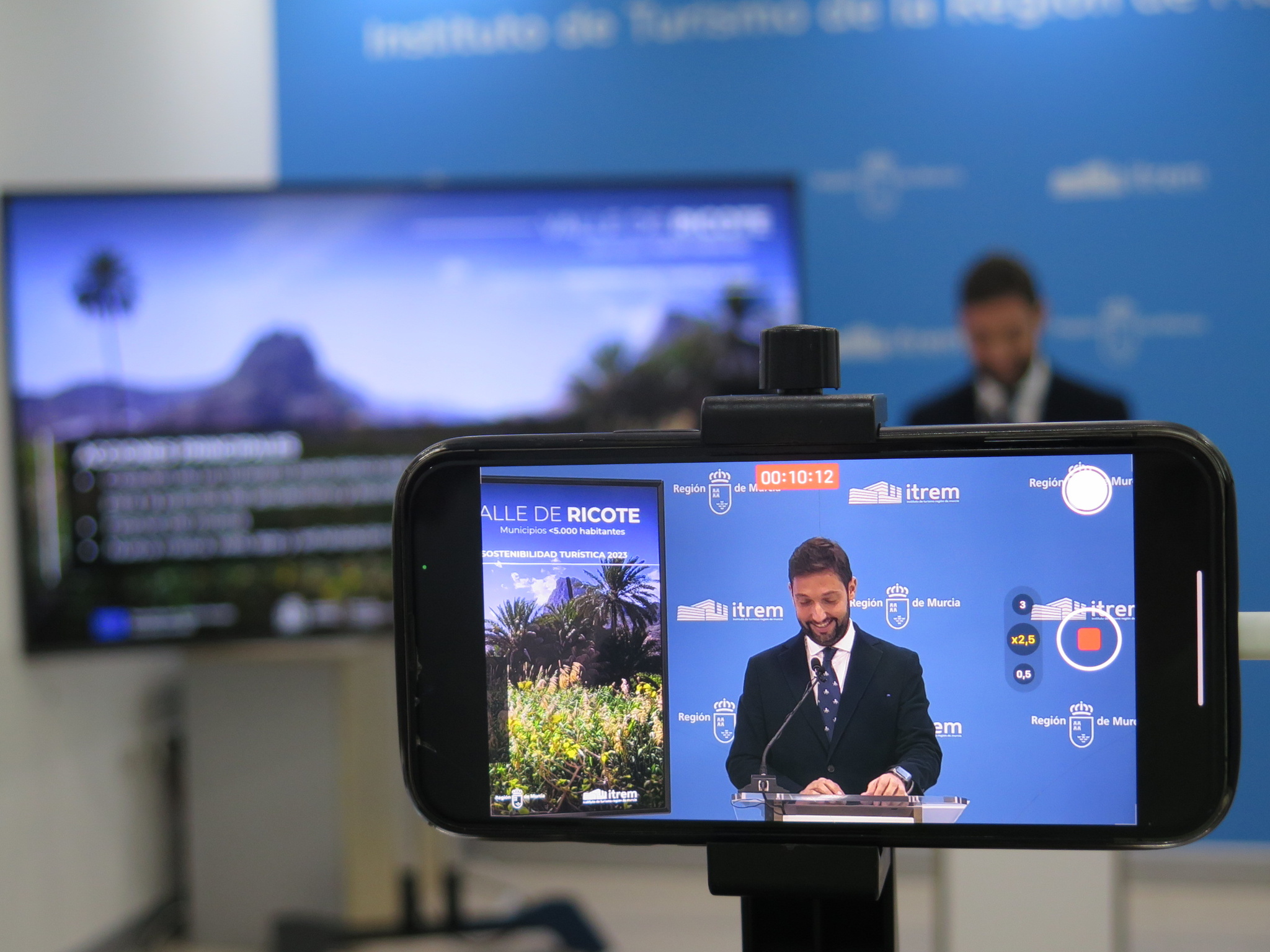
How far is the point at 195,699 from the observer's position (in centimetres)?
266

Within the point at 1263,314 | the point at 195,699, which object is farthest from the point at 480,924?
the point at 1263,314

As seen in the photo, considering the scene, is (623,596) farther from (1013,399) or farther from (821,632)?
(1013,399)

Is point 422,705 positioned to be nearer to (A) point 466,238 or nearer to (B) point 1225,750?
(B) point 1225,750

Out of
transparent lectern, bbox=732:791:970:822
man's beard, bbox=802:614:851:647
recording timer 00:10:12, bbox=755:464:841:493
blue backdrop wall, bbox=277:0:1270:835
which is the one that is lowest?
transparent lectern, bbox=732:791:970:822

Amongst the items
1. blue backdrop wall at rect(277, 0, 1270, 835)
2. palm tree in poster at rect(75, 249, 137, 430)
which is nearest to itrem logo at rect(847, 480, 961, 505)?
palm tree in poster at rect(75, 249, 137, 430)

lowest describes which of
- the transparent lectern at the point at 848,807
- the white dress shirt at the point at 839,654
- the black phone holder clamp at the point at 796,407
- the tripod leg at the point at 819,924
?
the tripod leg at the point at 819,924

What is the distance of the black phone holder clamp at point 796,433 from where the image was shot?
479 mm

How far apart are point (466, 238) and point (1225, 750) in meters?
2.07

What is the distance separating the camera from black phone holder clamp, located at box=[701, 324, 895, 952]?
0.48 metres

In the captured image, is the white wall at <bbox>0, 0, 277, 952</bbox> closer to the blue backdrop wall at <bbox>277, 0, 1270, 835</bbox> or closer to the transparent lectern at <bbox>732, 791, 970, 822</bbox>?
the blue backdrop wall at <bbox>277, 0, 1270, 835</bbox>

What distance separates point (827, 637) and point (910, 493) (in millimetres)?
74

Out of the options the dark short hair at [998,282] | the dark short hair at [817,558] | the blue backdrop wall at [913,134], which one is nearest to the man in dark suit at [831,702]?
the dark short hair at [817,558]

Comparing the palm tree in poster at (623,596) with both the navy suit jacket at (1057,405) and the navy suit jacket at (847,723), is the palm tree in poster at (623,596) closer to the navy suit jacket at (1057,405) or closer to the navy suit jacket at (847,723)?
the navy suit jacket at (847,723)

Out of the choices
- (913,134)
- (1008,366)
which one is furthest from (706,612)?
(913,134)
